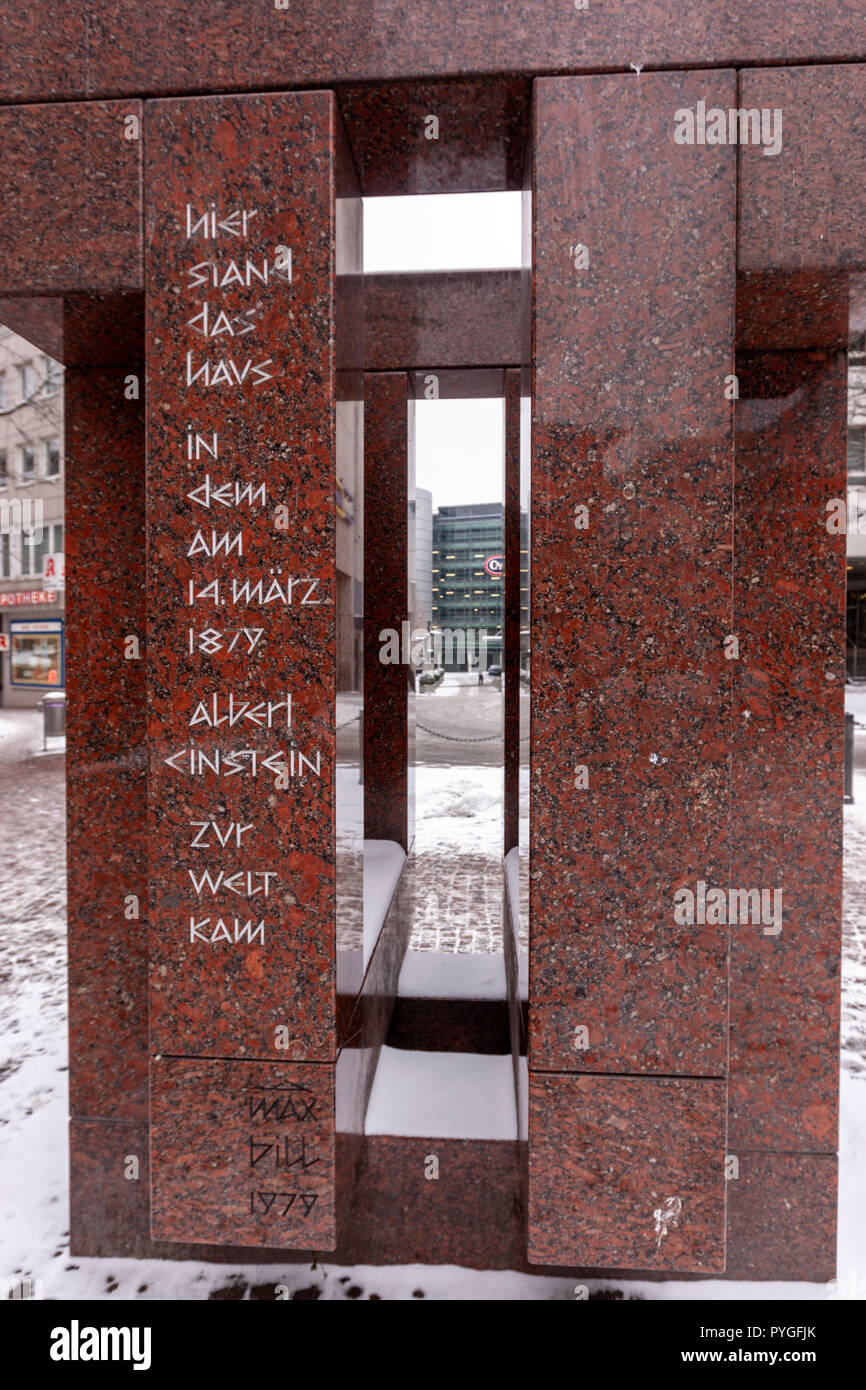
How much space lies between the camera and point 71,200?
8.52 ft

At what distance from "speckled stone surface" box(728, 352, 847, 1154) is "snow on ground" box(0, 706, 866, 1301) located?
828 mm

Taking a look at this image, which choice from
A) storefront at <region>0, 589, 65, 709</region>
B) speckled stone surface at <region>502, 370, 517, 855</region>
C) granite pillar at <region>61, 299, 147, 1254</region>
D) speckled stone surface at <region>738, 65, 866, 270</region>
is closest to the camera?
speckled stone surface at <region>738, 65, 866, 270</region>

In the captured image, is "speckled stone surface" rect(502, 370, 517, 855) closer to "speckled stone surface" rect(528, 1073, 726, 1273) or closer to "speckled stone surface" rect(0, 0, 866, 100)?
"speckled stone surface" rect(0, 0, 866, 100)

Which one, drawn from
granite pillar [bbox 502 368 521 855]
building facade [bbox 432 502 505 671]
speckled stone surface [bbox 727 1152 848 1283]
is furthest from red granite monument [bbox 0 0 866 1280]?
building facade [bbox 432 502 505 671]

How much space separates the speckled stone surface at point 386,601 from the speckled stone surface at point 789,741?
287 centimetres

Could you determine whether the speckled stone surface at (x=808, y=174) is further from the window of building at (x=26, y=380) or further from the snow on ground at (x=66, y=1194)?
the window of building at (x=26, y=380)

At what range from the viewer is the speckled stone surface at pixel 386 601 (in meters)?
5.30

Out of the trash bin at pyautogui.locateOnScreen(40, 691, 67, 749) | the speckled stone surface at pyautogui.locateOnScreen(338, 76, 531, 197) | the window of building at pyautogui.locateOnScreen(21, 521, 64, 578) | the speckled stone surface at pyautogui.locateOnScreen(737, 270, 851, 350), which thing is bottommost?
the trash bin at pyautogui.locateOnScreen(40, 691, 67, 749)

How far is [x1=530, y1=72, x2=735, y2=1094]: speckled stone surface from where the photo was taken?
96.5 inches

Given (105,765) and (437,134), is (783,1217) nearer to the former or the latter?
(105,765)

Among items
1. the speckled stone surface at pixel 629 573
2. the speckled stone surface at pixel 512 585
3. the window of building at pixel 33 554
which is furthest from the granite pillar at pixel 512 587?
the window of building at pixel 33 554

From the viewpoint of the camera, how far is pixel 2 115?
261 cm

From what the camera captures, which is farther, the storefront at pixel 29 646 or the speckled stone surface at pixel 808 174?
the storefront at pixel 29 646

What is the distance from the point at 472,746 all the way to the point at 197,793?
15023mm
